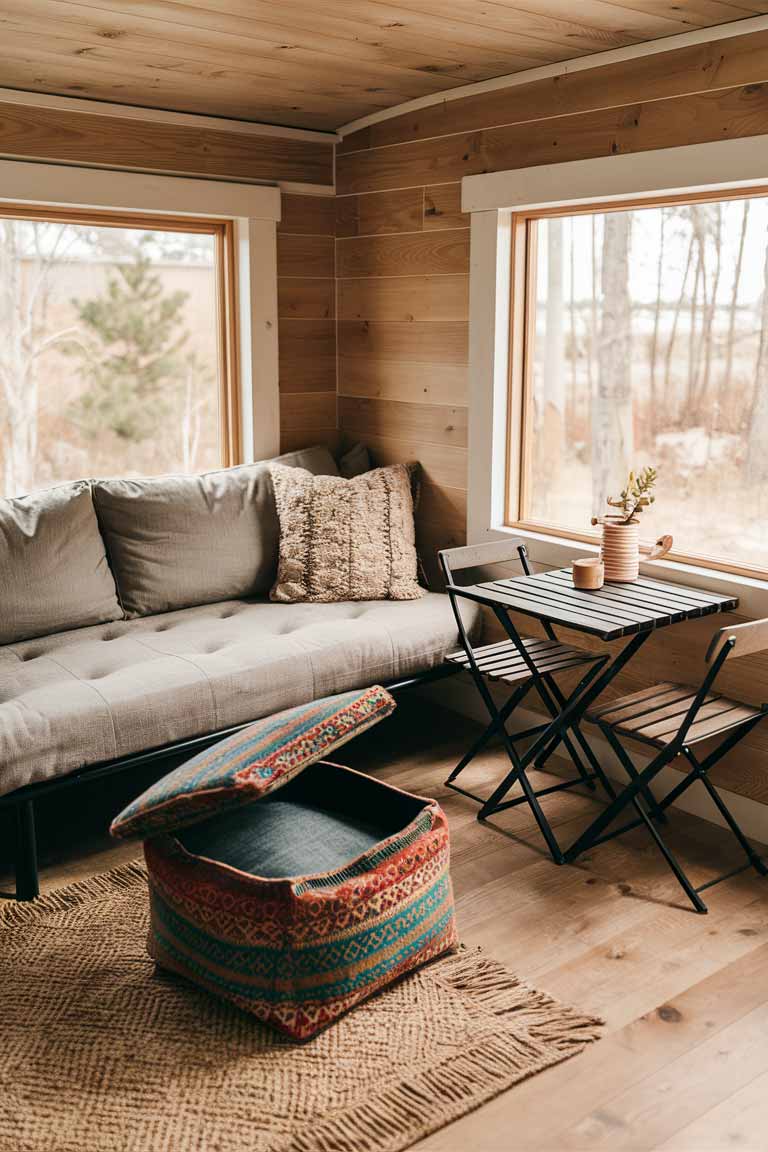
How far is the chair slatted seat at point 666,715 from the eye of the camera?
281 centimetres

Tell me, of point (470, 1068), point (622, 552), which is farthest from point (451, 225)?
point (470, 1068)

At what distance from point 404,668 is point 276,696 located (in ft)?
1.68

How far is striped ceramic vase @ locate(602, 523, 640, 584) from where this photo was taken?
3.25m

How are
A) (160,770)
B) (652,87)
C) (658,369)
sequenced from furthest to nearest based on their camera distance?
(160,770), (658,369), (652,87)

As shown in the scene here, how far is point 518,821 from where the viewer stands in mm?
3264

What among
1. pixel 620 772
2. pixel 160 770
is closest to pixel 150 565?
pixel 160 770

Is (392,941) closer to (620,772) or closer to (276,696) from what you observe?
(276,696)

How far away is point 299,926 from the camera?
7.20ft

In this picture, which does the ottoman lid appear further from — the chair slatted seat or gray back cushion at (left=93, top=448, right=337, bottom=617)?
gray back cushion at (left=93, top=448, right=337, bottom=617)

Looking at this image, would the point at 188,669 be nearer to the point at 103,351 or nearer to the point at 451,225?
Result: the point at 103,351

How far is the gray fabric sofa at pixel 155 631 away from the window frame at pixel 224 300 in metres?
0.30

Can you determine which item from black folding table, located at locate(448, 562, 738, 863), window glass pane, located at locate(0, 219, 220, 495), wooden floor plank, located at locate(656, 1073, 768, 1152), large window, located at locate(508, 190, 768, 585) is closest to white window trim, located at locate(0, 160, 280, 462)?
window glass pane, located at locate(0, 219, 220, 495)

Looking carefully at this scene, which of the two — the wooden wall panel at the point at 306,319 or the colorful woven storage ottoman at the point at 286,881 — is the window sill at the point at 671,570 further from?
the colorful woven storage ottoman at the point at 286,881

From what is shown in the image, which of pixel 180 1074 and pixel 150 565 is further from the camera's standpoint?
pixel 150 565
